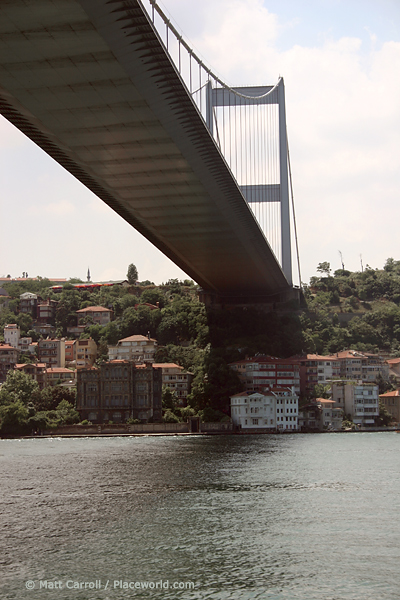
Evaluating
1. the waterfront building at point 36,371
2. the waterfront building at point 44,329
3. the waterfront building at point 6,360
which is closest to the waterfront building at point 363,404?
the waterfront building at point 36,371

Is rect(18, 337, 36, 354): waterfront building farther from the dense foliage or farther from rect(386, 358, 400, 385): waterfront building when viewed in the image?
rect(386, 358, 400, 385): waterfront building

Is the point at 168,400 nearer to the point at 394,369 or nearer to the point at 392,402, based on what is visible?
the point at 392,402

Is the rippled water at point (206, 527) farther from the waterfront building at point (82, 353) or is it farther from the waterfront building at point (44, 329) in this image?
the waterfront building at point (44, 329)

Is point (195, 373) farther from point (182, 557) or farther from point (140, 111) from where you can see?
point (182, 557)

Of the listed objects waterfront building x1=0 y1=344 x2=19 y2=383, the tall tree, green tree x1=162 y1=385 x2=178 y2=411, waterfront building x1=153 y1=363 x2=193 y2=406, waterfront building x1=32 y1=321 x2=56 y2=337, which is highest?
the tall tree

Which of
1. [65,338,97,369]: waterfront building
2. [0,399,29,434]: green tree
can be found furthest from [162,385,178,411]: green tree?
[65,338,97,369]: waterfront building

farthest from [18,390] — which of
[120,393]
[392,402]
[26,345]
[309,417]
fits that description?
[392,402]
